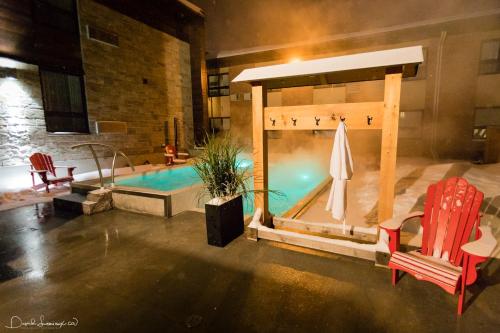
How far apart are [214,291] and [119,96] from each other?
11.0 metres

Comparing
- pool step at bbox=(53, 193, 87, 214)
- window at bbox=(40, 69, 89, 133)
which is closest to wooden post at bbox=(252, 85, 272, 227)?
pool step at bbox=(53, 193, 87, 214)

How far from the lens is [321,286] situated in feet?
8.50

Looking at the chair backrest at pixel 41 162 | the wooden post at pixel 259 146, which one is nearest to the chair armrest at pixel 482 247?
the wooden post at pixel 259 146

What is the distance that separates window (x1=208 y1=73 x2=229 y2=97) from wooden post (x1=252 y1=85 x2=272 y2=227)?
15.6m

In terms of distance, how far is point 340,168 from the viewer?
320 cm

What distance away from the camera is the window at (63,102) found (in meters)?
8.84

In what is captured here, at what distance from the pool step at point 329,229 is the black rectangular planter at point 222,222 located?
72 centimetres

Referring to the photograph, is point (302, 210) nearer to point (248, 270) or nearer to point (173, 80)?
point (248, 270)

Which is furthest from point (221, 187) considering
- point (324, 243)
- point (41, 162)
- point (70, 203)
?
point (41, 162)

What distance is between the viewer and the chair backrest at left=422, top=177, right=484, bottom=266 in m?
2.41

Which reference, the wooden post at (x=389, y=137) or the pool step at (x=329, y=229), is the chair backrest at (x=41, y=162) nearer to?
the pool step at (x=329, y=229)

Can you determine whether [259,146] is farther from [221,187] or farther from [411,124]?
[411,124]

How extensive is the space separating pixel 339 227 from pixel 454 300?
1448 mm

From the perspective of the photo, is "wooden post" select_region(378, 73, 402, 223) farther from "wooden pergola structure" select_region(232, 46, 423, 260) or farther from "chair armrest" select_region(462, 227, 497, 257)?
"chair armrest" select_region(462, 227, 497, 257)
